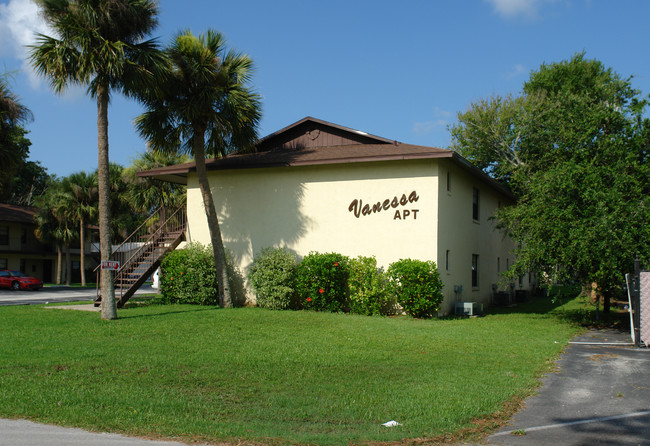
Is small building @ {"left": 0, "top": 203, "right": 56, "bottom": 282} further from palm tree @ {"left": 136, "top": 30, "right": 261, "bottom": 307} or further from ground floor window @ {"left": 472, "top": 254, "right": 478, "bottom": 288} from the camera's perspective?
ground floor window @ {"left": 472, "top": 254, "right": 478, "bottom": 288}

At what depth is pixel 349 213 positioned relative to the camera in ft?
61.0

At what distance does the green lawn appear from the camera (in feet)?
20.2

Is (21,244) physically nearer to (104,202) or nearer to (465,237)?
(104,202)

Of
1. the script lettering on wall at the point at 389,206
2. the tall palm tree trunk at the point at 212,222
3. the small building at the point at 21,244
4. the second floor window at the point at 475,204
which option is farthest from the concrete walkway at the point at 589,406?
the small building at the point at 21,244

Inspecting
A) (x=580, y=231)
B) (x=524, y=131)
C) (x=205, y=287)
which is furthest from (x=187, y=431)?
(x=524, y=131)

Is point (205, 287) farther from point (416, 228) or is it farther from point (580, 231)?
point (580, 231)

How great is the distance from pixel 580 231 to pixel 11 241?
44.0m

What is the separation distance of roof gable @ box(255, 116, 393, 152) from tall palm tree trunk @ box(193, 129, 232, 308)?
10.2 ft

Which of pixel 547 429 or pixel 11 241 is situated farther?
pixel 11 241

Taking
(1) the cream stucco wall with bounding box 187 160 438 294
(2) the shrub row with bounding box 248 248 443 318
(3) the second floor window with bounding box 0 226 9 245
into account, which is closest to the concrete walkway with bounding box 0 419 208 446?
(2) the shrub row with bounding box 248 248 443 318

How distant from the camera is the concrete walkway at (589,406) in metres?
5.80

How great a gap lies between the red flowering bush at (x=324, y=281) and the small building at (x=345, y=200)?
90 centimetres

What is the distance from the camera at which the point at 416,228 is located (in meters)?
17.6

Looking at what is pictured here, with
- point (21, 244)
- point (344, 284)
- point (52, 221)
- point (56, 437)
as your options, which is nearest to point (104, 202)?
point (344, 284)
